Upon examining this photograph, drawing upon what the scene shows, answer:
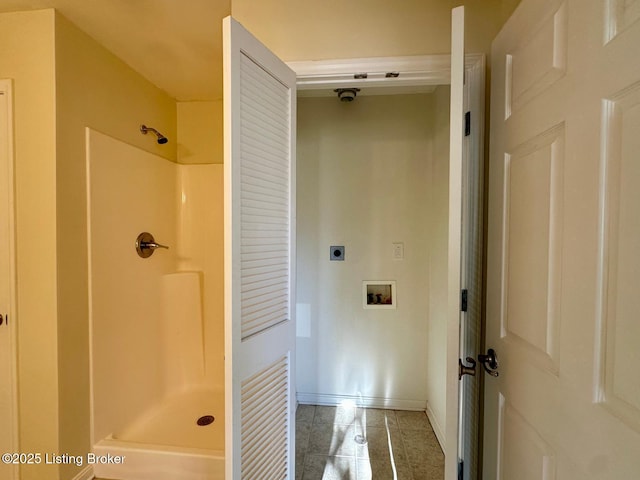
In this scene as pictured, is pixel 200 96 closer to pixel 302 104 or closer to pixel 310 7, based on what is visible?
pixel 302 104

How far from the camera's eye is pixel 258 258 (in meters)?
1.07

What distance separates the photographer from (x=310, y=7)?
126 cm

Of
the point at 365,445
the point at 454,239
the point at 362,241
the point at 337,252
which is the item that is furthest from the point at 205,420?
the point at 454,239

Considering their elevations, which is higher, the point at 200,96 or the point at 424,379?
the point at 200,96

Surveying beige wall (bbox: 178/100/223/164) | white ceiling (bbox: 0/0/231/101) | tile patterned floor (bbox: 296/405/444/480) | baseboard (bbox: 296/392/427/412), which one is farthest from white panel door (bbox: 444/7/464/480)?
beige wall (bbox: 178/100/223/164)

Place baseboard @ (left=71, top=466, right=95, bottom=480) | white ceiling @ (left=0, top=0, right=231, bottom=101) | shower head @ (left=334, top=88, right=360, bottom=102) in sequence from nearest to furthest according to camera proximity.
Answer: white ceiling @ (left=0, top=0, right=231, bottom=101) < baseboard @ (left=71, top=466, right=95, bottom=480) < shower head @ (left=334, top=88, right=360, bottom=102)

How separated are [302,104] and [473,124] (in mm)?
1667

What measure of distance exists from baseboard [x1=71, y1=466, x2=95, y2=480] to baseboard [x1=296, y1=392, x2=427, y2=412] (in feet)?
4.62

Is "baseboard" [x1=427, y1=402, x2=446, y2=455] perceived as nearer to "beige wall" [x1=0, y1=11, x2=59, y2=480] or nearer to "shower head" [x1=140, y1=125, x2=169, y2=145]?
"beige wall" [x1=0, y1=11, x2=59, y2=480]

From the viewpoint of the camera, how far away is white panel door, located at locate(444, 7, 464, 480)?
0.82 meters

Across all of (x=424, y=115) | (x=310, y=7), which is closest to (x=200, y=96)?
(x=310, y=7)

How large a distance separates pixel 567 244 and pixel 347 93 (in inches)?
77.8

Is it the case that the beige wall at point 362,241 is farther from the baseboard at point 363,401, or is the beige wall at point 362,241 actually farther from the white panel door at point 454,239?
the white panel door at point 454,239

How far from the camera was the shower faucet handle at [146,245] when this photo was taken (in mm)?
1927
